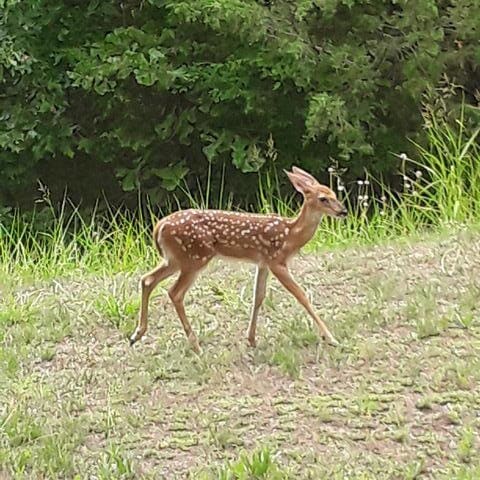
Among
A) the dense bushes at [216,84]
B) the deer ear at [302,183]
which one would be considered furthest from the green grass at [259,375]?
the dense bushes at [216,84]

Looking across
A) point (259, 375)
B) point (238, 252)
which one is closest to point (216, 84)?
point (238, 252)

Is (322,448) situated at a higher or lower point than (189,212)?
lower

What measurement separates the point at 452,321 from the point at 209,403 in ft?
4.59

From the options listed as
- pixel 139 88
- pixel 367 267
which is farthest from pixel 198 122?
pixel 367 267

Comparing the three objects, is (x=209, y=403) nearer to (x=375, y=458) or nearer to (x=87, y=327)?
(x=375, y=458)

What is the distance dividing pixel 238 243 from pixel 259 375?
26.5 inches

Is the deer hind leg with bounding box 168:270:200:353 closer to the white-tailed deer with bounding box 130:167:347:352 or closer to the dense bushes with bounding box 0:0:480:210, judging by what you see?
the white-tailed deer with bounding box 130:167:347:352

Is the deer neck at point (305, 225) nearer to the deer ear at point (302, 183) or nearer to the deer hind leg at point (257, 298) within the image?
the deer ear at point (302, 183)

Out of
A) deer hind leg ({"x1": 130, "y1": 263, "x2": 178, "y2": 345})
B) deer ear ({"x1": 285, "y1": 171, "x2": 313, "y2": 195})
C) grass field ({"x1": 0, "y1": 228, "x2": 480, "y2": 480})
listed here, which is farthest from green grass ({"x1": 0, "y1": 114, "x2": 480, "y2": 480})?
deer ear ({"x1": 285, "y1": 171, "x2": 313, "y2": 195})

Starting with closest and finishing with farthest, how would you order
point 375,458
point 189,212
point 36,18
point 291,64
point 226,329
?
point 375,458 < point 189,212 < point 226,329 < point 291,64 < point 36,18

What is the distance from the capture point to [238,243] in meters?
5.92

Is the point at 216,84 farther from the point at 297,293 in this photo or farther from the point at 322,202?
the point at 297,293

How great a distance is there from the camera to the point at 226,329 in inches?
251

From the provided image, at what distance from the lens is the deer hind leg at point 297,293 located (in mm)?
5871
